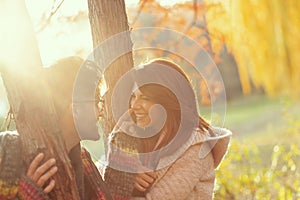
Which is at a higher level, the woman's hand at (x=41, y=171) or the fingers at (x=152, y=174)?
the woman's hand at (x=41, y=171)

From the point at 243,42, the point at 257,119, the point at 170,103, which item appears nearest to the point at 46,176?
the point at 170,103

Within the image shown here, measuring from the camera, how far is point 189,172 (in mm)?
3430

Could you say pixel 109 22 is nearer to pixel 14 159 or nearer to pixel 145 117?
pixel 145 117

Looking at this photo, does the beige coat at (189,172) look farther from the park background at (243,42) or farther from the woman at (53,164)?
the park background at (243,42)

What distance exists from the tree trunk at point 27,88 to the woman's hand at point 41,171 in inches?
0.9

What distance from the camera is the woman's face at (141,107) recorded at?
335 cm

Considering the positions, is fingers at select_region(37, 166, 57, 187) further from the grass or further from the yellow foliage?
the grass

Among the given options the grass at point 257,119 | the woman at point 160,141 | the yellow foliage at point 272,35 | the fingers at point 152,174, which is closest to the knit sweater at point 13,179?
the woman at point 160,141

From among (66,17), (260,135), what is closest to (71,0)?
(66,17)

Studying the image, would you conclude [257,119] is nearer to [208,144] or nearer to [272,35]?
[272,35]

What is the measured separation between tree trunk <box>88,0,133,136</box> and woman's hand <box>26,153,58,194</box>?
4.57 feet

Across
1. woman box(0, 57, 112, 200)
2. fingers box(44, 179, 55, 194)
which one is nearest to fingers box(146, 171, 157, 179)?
woman box(0, 57, 112, 200)

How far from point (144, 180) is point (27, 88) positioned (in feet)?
3.50

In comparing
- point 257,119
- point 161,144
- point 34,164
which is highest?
point 34,164
